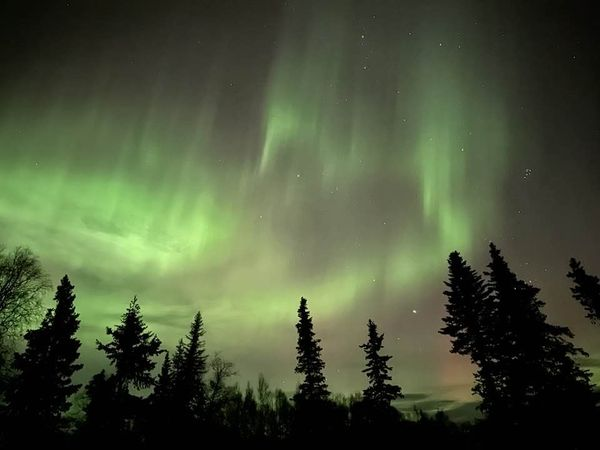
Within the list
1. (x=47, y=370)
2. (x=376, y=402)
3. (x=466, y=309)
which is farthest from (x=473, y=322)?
(x=47, y=370)

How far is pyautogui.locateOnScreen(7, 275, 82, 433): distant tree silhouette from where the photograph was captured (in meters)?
21.0

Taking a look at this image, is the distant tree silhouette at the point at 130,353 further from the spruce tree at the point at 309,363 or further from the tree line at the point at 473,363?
the spruce tree at the point at 309,363

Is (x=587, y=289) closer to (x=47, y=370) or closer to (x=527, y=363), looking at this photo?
(x=527, y=363)

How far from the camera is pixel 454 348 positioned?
24.3 metres

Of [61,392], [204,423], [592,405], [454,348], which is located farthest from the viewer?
[204,423]

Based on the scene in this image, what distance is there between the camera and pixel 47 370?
72.1ft

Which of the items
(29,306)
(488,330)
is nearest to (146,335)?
(29,306)

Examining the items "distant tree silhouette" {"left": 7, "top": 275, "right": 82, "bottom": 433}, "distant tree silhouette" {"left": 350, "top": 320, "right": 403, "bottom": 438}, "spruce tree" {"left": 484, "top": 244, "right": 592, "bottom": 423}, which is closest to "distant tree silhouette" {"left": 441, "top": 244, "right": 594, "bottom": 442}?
"spruce tree" {"left": 484, "top": 244, "right": 592, "bottom": 423}

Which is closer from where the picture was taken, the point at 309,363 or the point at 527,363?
the point at 527,363

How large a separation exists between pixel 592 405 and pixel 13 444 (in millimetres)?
33623

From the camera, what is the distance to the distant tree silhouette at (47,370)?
68.8ft

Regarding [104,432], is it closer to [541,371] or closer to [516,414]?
[516,414]

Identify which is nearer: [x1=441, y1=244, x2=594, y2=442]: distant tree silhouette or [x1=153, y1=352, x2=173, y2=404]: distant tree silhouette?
[x1=441, y1=244, x2=594, y2=442]: distant tree silhouette

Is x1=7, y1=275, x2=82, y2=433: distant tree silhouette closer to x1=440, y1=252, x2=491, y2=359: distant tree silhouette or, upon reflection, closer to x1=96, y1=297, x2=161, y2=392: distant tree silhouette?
x1=96, y1=297, x2=161, y2=392: distant tree silhouette
